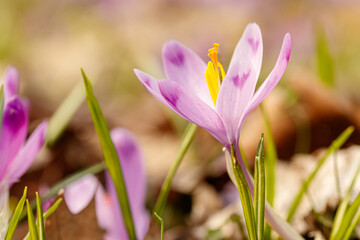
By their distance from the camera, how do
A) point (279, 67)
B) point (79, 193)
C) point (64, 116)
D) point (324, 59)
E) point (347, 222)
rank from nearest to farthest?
1. point (279, 67)
2. point (347, 222)
3. point (79, 193)
4. point (64, 116)
5. point (324, 59)

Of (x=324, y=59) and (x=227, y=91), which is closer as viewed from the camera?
(x=227, y=91)

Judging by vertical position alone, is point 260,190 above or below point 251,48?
below

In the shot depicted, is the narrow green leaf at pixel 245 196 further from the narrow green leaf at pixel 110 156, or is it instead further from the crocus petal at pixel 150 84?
the narrow green leaf at pixel 110 156

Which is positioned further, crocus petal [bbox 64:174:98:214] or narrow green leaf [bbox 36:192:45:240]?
crocus petal [bbox 64:174:98:214]

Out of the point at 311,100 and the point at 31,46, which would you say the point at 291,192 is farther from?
the point at 31,46

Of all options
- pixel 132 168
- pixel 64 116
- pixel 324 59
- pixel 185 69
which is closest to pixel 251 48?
pixel 185 69

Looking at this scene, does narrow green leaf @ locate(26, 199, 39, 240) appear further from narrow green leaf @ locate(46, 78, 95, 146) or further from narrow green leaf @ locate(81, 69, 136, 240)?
narrow green leaf @ locate(46, 78, 95, 146)

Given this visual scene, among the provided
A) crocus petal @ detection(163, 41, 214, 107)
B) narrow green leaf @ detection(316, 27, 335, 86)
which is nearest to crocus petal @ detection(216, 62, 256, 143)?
crocus petal @ detection(163, 41, 214, 107)

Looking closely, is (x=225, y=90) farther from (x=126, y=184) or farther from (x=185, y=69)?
(x=126, y=184)
